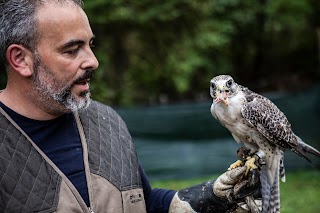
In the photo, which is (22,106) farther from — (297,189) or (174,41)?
(174,41)

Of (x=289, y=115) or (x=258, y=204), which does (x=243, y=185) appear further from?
(x=289, y=115)

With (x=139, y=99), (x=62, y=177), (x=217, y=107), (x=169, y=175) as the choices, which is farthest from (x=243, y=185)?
(x=139, y=99)

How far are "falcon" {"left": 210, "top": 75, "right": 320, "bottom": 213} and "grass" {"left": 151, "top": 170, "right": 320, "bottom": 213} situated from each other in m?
2.73

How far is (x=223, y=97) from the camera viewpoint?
267 centimetres

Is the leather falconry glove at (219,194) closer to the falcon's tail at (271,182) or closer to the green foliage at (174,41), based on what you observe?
the falcon's tail at (271,182)

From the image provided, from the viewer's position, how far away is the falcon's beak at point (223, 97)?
2.67m

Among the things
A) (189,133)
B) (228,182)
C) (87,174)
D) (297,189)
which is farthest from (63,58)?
(297,189)

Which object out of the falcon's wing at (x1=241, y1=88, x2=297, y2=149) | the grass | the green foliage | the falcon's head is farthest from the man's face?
the green foliage

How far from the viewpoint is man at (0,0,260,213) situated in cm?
221

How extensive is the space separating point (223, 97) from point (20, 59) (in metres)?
0.95

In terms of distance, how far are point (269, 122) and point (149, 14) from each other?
4909 millimetres

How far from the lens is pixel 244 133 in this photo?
2.87 meters

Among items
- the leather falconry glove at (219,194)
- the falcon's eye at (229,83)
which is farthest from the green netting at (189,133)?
the leather falconry glove at (219,194)

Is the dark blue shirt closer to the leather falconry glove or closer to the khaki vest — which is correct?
the khaki vest
